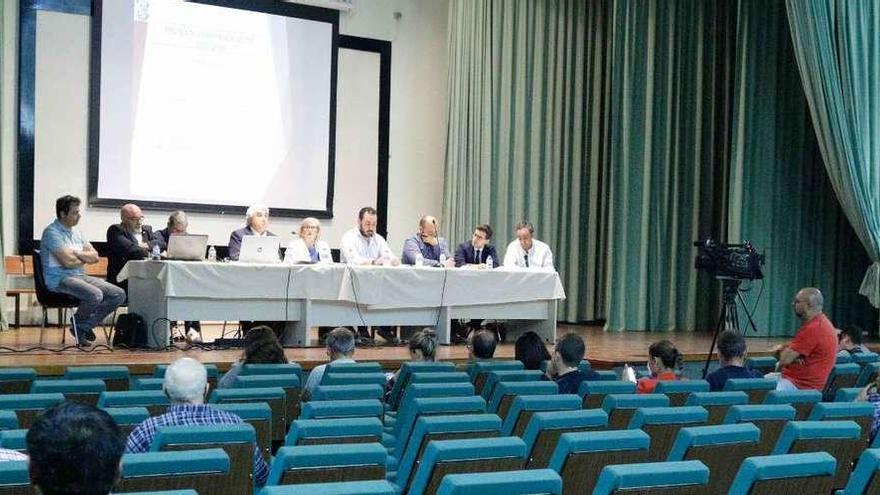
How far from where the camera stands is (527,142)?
40.3ft

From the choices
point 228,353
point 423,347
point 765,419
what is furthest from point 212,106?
point 765,419

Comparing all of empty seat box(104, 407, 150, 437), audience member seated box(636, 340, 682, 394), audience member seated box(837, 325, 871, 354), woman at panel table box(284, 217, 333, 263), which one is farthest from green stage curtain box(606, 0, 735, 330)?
empty seat box(104, 407, 150, 437)

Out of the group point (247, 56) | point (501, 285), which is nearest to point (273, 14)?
point (247, 56)

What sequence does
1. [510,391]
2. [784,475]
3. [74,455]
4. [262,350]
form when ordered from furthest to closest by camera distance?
[262,350]
[510,391]
[784,475]
[74,455]

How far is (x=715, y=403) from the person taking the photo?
408 cm

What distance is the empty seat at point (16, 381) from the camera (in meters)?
4.48

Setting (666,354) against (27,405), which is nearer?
(27,405)

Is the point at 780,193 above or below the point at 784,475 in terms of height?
above

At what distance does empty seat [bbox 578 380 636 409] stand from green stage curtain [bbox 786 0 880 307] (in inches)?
250

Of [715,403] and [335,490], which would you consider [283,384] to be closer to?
[715,403]

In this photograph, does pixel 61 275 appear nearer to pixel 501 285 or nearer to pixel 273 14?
pixel 501 285

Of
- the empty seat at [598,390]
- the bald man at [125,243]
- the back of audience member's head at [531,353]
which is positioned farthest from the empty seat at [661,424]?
the bald man at [125,243]

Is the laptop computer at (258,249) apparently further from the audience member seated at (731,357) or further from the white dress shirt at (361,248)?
the audience member seated at (731,357)

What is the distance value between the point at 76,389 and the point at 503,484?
242 cm
